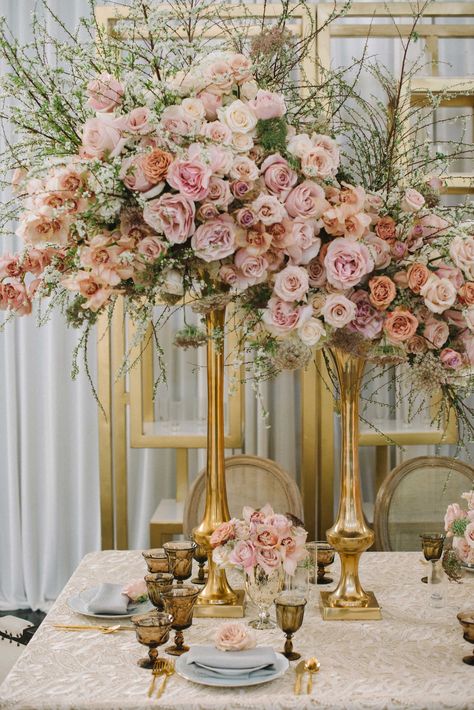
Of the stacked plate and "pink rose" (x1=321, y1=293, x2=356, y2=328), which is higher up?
"pink rose" (x1=321, y1=293, x2=356, y2=328)

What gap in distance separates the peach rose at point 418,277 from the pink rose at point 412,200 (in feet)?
0.45

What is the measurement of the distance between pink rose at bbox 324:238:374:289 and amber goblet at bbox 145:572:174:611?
0.69m

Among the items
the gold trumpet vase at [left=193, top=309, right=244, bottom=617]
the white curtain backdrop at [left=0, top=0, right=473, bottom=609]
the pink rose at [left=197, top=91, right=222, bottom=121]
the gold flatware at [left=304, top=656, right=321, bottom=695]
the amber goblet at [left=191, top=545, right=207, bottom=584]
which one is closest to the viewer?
the gold flatware at [left=304, top=656, right=321, bottom=695]

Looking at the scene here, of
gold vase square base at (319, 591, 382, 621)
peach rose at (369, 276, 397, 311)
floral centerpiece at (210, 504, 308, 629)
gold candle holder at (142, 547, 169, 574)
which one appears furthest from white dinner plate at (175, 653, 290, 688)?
peach rose at (369, 276, 397, 311)

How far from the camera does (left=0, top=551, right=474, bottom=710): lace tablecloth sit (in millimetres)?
1449

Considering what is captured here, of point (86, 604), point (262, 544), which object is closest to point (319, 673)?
point (262, 544)

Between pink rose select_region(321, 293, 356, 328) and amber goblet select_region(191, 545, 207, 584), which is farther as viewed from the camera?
amber goblet select_region(191, 545, 207, 584)

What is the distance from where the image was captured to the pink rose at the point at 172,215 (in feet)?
5.15

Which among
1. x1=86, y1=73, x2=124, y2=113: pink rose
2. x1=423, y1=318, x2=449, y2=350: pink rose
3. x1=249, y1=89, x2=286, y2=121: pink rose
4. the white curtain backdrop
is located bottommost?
the white curtain backdrop

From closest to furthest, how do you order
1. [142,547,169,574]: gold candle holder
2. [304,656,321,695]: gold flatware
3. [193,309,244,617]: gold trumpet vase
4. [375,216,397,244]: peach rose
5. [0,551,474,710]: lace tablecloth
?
[0,551,474,710]: lace tablecloth < [304,656,321,695]: gold flatware < [375,216,397,244]: peach rose < [193,309,244,617]: gold trumpet vase < [142,547,169,574]: gold candle holder

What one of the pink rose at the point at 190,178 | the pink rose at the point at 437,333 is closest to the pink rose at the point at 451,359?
the pink rose at the point at 437,333

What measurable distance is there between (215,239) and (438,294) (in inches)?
17.5

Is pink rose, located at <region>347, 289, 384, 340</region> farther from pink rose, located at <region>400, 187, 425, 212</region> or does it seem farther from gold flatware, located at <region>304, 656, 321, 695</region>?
gold flatware, located at <region>304, 656, 321, 695</region>

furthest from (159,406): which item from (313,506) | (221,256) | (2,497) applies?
(221,256)
